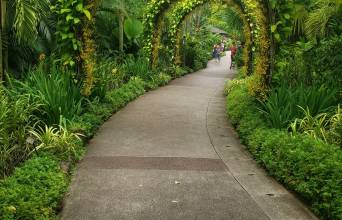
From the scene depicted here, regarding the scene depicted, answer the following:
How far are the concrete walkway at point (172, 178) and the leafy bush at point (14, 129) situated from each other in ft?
2.71

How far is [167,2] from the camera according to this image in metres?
16.2

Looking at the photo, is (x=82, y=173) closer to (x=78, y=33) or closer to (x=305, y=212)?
(x=305, y=212)

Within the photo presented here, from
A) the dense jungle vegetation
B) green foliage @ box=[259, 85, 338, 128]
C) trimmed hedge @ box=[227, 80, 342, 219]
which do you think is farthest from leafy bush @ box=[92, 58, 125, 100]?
green foliage @ box=[259, 85, 338, 128]

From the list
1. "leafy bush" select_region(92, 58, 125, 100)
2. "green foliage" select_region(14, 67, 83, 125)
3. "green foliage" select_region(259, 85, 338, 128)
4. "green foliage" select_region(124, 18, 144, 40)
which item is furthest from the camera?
"green foliage" select_region(124, 18, 144, 40)

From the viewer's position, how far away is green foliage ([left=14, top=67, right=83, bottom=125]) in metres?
7.46

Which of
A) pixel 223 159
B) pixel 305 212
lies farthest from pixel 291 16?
pixel 305 212

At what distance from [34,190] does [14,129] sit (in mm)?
1864

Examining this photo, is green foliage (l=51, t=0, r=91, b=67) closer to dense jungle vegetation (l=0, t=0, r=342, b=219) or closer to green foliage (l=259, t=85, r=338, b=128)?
dense jungle vegetation (l=0, t=0, r=342, b=219)

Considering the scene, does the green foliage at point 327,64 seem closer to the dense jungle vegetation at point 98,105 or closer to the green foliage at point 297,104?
the dense jungle vegetation at point 98,105

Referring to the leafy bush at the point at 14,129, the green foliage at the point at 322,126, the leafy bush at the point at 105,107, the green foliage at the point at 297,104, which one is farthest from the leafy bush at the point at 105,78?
the green foliage at the point at 322,126

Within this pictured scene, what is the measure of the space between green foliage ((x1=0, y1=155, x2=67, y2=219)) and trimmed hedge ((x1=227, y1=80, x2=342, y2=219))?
2.88 m

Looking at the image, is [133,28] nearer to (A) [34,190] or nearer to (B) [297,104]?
(B) [297,104]

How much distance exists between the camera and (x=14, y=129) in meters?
6.37

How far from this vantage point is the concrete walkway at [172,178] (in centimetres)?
502
